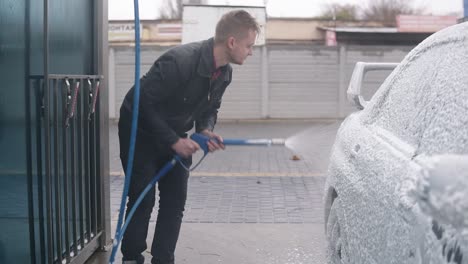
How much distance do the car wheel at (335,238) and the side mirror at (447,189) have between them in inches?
84.1

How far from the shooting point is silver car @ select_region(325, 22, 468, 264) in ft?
5.11

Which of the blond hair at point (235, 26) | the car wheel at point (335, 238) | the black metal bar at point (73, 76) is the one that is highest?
the blond hair at point (235, 26)

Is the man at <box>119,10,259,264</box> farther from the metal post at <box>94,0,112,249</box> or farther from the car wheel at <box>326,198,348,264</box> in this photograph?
the car wheel at <box>326,198,348,264</box>

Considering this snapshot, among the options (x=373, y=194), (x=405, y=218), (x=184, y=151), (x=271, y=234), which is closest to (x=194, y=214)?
(x=271, y=234)

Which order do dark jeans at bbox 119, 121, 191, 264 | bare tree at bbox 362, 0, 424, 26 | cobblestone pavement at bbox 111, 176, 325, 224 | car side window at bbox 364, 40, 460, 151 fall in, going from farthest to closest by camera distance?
bare tree at bbox 362, 0, 424, 26 < cobblestone pavement at bbox 111, 176, 325, 224 < dark jeans at bbox 119, 121, 191, 264 < car side window at bbox 364, 40, 460, 151

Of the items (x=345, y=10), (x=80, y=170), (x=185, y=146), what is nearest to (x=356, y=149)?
(x=185, y=146)

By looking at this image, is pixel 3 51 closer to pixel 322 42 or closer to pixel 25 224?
pixel 25 224

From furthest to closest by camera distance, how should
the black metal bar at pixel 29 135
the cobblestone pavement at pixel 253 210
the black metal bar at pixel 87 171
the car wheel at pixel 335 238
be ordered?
the cobblestone pavement at pixel 253 210 → the black metal bar at pixel 87 171 → the black metal bar at pixel 29 135 → the car wheel at pixel 335 238

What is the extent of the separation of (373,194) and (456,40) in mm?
729

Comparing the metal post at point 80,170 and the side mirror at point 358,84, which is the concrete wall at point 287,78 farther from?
the metal post at point 80,170

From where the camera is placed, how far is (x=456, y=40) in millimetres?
2885

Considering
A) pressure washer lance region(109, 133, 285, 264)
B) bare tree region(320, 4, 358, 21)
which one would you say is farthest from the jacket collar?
bare tree region(320, 4, 358, 21)

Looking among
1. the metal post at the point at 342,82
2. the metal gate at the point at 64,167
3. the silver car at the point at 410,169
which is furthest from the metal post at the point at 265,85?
the silver car at the point at 410,169

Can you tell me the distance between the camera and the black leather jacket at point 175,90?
433cm
